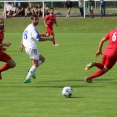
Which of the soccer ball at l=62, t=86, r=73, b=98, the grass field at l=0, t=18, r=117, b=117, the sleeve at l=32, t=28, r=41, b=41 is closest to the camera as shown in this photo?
the grass field at l=0, t=18, r=117, b=117

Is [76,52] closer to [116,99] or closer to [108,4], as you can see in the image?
[116,99]

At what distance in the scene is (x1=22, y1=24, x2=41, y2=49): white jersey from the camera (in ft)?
47.4

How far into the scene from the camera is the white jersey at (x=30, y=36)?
14.4m

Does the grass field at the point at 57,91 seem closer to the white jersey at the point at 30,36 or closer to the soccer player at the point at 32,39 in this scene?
the soccer player at the point at 32,39

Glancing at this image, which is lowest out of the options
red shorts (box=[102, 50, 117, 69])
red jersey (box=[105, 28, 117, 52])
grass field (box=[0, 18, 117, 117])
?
grass field (box=[0, 18, 117, 117])

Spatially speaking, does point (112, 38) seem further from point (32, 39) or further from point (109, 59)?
point (32, 39)

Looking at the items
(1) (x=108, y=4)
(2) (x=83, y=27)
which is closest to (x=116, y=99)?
(2) (x=83, y=27)

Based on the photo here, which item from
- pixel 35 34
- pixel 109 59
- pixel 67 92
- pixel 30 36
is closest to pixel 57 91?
pixel 67 92

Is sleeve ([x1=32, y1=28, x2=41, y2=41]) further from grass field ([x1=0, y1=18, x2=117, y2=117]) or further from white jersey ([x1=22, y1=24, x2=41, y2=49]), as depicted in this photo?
grass field ([x1=0, y1=18, x2=117, y2=117])

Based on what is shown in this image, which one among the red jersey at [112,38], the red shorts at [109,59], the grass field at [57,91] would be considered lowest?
the grass field at [57,91]

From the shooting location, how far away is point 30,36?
47.9ft


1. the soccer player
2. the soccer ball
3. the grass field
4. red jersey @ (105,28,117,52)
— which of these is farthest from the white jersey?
the soccer ball

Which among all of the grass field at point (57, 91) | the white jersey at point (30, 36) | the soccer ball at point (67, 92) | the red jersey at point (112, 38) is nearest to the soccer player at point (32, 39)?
the white jersey at point (30, 36)

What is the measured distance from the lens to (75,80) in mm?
15438
